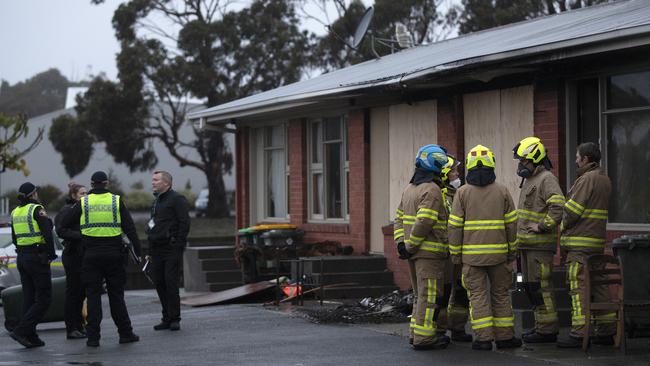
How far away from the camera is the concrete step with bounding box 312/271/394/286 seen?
50.9ft

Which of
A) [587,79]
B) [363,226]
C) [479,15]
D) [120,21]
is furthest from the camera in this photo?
[120,21]

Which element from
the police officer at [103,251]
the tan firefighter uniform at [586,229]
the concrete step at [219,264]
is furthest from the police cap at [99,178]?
the concrete step at [219,264]

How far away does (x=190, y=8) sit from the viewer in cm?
4900

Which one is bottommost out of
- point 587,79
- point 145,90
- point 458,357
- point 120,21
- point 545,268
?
point 458,357

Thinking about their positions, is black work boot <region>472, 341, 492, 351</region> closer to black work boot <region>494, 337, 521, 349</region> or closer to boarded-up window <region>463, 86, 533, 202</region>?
black work boot <region>494, 337, 521, 349</region>

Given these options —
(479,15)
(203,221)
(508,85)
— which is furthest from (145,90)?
(508,85)

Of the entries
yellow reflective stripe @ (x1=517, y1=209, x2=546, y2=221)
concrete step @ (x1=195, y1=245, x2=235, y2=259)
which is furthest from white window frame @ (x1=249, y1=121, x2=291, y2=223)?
yellow reflective stripe @ (x1=517, y1=209, x2=546, y2=221)

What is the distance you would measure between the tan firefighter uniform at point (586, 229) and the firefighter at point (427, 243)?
3.94 ft

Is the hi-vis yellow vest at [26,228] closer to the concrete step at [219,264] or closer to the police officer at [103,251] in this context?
the police officer at [103,251]

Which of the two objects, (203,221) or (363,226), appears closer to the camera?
(363,226)

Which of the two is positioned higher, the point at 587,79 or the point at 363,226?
the point at 587,79

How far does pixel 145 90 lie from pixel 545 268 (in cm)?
3745

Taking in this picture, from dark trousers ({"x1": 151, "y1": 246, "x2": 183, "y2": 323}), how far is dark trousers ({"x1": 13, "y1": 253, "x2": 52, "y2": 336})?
138 cm

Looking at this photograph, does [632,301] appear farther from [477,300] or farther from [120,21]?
[120,21]
